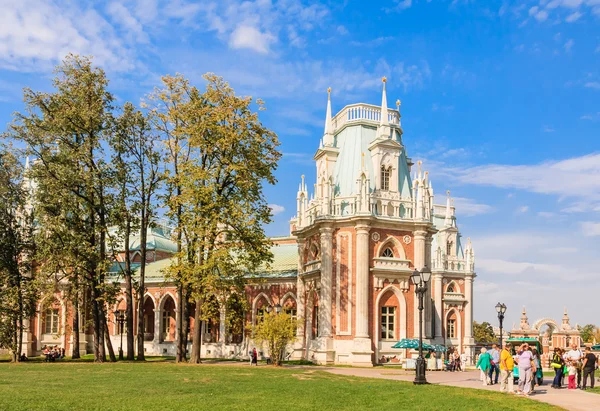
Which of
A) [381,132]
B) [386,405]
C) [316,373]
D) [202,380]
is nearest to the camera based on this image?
[386,405]

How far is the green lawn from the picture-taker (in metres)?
17.3

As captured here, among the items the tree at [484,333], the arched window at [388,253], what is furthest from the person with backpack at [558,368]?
the tree at [484,333]

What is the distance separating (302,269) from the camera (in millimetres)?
45031

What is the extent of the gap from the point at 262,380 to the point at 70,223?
59.1 feet

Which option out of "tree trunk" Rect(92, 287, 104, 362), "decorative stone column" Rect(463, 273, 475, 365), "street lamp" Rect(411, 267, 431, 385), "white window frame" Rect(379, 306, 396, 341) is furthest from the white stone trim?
"decorative stone column" Rect(463, 273, 475, 365)

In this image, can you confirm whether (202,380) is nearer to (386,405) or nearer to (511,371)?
(386,405)

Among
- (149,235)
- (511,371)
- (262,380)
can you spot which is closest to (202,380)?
(262,380)

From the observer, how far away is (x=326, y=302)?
40.2 m

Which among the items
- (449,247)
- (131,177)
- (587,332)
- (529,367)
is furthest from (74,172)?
(587,332)

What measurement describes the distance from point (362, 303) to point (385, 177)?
847 cm

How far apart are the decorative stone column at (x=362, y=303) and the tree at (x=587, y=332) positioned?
7859 centimetres

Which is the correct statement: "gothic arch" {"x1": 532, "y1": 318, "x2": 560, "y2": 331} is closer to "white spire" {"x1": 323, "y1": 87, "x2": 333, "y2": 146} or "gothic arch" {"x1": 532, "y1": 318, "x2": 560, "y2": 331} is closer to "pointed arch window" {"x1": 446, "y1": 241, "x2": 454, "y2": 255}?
"pointed arch window" {"x1": 446, "y1": 241, "x2": 454, "y2": 255}

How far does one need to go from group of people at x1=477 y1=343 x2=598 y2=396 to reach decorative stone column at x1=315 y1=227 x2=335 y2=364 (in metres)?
13.7

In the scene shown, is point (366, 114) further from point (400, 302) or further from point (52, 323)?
point (52, 323)
